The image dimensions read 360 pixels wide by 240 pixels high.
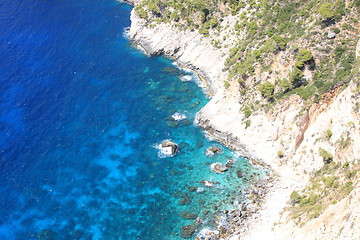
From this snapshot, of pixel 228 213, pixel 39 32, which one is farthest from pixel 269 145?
pixel 39 32

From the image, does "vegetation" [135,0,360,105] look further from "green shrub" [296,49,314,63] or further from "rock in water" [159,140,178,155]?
"rock in water" [159,140,178,155]

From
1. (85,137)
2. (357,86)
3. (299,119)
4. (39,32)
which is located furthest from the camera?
(39,32)

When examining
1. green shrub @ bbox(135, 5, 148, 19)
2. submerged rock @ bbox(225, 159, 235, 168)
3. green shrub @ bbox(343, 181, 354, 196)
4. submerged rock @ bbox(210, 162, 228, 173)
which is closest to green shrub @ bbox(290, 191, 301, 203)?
green shrub @ bbox(343, 181, 354, 196)

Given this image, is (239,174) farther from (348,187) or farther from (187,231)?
(348,187)

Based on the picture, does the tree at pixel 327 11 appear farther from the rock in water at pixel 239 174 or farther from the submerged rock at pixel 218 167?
the submerged rock at pixel 218 167

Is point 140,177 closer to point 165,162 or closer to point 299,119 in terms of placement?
point 165,162

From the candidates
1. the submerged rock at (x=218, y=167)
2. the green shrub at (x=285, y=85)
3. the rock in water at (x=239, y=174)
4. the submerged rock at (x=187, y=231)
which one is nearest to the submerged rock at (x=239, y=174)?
the rock in water at (x=239, y=174)
